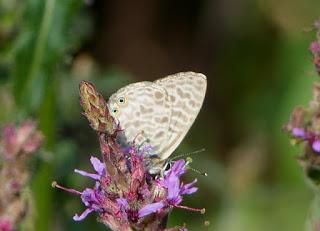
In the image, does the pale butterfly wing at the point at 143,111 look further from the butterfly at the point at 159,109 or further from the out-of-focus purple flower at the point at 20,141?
the out-of-focus purple flower at the point at 20,141

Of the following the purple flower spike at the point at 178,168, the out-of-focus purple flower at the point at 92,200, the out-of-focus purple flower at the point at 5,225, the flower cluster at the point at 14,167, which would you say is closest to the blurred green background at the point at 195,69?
the flower cluster at the point at 14,167

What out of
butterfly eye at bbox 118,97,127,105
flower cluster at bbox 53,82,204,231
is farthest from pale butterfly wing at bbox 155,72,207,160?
flower cluster at bbox 53,82,204,231

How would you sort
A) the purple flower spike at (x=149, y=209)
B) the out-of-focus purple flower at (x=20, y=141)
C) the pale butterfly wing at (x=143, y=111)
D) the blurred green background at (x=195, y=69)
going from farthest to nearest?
the blurred green background at (x=195, y=69) < the out-of-focus purple flower at (x=20, y=141) < the pale butterfly wing at (x=143, y=111) < the purple flower spike at (x=149, y=209)

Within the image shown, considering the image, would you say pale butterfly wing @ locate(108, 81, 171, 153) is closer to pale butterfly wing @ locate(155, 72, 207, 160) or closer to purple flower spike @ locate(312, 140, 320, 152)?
pale butterfly wing @ locate(155, 72, 207, 160)

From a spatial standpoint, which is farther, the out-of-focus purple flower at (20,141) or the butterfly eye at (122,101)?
the out-of-focus purple flower at (20,141)

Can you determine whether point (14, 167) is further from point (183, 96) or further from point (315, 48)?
point (315, 48)

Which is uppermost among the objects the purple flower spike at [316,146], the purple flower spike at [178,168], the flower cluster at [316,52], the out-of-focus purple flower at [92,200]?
the flower cluster at [316,52]

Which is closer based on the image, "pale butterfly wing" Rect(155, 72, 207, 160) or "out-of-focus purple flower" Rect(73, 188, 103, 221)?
"out-of-focus purple flower" Rect(73, 188, 103, 221)

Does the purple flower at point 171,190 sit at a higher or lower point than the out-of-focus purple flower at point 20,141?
higher
